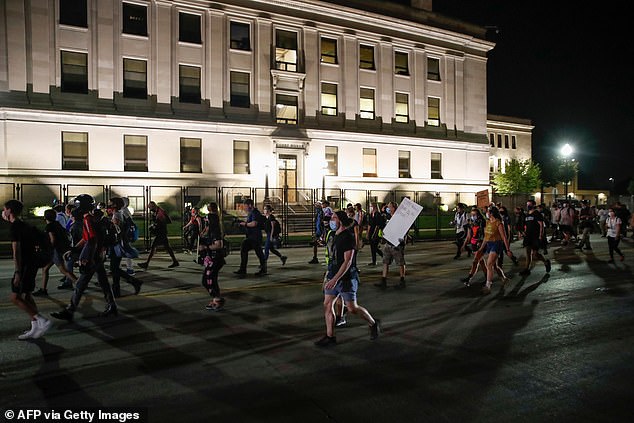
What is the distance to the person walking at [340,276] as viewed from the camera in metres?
6.40

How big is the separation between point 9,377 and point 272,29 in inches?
1286

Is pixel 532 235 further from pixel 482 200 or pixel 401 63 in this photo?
pixel 401 63

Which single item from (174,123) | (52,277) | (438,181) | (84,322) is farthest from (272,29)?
(84,322)

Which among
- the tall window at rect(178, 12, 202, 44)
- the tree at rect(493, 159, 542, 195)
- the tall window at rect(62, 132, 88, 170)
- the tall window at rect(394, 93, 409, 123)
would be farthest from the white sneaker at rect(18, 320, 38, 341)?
the tree at rect(493, 159, 542, 195)

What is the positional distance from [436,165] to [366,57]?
36.0 feet

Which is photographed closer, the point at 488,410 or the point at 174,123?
the point at 488,410

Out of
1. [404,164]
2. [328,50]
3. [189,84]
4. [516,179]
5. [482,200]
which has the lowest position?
[482,200]

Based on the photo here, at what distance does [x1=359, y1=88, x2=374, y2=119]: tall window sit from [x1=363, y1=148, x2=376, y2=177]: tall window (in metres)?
2.69

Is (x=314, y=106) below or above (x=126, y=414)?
above

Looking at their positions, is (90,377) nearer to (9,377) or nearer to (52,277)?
(9,377)

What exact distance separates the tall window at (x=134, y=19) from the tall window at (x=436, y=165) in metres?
24.5

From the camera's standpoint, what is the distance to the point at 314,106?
36062mm

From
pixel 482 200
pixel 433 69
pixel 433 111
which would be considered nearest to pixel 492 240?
pixel 482 200

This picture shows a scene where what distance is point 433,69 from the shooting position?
42.2m
